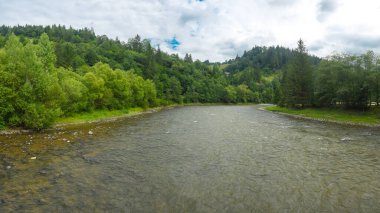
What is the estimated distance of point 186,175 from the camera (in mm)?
23406

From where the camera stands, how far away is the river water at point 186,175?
1736 cm

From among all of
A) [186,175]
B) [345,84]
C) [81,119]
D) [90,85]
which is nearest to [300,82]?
[345,84]

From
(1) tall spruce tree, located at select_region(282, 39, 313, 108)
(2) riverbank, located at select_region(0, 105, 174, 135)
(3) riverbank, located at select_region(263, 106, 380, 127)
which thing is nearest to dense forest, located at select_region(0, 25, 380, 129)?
(1) tall spruce tree, located at select_region(282, 39, 313, 108)

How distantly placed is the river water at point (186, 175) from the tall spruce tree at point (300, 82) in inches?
2297

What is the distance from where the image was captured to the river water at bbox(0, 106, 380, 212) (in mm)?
17359

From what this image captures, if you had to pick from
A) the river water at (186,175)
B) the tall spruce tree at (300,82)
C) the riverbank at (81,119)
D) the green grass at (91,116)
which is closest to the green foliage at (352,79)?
the tall spruce tree at (300,82)

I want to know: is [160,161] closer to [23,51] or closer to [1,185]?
[1,185]

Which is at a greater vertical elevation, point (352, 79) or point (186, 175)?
point (352, 79)

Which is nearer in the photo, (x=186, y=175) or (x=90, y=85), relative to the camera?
(x=186, y=175)

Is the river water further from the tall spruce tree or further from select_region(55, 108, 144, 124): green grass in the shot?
the tall spruce tree

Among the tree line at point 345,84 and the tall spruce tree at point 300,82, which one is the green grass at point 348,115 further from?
the tall spruce tree at point 300,82

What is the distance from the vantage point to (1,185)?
19922 millimetres

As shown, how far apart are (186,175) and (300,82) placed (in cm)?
8560

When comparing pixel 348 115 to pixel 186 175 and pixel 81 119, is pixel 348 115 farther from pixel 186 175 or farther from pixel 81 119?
pixel 81 119
